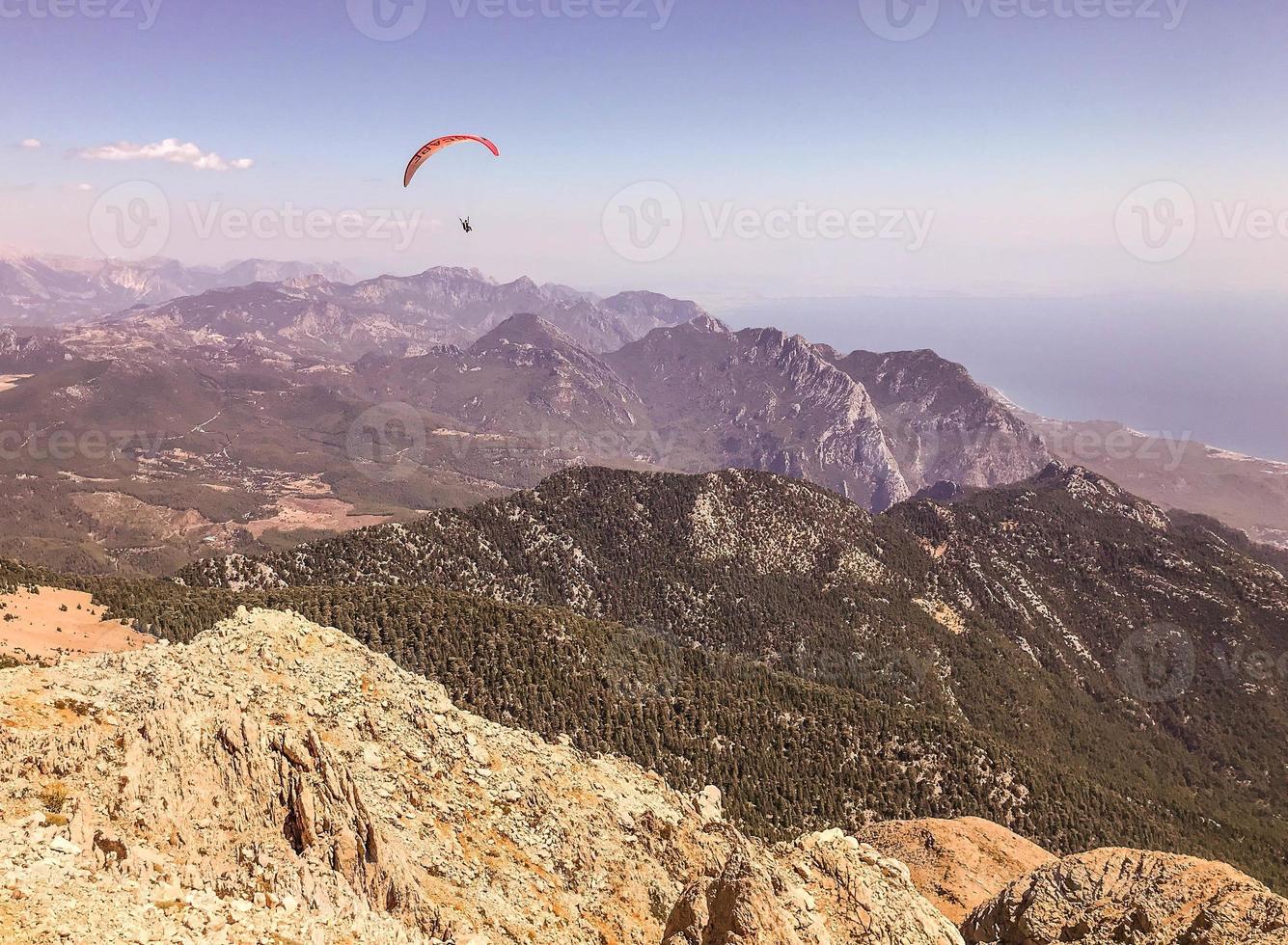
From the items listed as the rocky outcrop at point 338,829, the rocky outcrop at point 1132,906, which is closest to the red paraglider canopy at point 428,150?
the rocky outcrop at point 338,829

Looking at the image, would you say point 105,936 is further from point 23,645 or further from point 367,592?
point 367,592

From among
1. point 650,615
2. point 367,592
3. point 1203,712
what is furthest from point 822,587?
point 367,592

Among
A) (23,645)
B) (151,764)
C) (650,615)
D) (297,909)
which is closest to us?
(297,909)

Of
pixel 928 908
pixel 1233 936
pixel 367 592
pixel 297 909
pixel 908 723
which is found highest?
pixel 297 909

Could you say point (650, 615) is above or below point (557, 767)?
below

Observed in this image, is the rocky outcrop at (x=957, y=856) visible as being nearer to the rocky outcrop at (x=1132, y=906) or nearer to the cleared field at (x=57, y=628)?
the rocky outcrop at (x=1132, y=906)

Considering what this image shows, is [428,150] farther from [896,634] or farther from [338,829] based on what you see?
[896,634]
